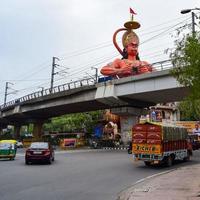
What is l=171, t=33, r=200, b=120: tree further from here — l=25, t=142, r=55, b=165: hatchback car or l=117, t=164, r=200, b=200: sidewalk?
l=25, t=142, r=55, b=165: hatchback car

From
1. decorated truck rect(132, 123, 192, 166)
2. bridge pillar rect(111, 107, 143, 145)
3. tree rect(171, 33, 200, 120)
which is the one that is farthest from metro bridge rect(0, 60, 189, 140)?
tree rect(171, 33, 200, 120)

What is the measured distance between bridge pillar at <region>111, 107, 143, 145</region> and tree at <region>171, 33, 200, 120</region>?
104ft

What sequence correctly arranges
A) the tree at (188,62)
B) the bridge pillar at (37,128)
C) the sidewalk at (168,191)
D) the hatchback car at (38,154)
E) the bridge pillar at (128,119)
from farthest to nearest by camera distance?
the bridge pillar at (37,128)
the bridge pillar at (128,119)
the hatchback car at (38,154)
the tree at (188,62)
the sidewalk at (168,191)

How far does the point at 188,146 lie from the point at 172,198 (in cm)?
1753

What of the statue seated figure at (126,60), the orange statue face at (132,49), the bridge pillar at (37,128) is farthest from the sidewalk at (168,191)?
the bridge pillar at (37,128)

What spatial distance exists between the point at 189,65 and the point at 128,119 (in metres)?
36.0

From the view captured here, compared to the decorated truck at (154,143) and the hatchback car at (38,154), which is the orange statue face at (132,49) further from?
the hatchback car at (38,154)

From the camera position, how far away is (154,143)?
76.6ft

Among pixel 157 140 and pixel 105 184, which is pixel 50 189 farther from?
pixel 157 140

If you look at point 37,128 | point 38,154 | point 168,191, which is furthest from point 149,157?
point 37,128

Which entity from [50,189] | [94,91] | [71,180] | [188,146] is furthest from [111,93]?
[50,189]

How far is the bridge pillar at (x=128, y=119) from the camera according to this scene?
4744 cm

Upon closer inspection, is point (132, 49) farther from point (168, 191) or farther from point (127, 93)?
point (168, 191)

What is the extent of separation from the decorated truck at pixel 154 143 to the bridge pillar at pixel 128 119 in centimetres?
2176
